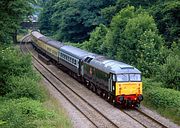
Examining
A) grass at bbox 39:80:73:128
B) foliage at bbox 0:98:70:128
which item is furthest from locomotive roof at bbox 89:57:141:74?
foliage at bbox 0:98:70:128

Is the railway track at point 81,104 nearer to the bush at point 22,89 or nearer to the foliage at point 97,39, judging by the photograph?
the bush at point 22,89

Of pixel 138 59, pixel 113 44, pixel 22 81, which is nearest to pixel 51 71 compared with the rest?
pixel 113 44

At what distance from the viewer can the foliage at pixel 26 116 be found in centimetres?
1820

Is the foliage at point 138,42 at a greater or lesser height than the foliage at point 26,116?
greater

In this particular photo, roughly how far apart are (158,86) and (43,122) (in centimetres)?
→ 1112

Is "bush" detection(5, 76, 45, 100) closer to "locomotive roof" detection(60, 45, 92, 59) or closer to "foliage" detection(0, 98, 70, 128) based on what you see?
"foliage" detection(0, 98, 70, 128)

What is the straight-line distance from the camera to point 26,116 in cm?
2020

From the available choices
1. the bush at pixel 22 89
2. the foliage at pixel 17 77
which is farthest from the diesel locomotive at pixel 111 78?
the bush at pixel 22 89

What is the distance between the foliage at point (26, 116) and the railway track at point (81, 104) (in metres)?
2.49

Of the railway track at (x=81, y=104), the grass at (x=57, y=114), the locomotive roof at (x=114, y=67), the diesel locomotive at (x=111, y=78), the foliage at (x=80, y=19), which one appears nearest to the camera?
the grass at (x=57, y=114)

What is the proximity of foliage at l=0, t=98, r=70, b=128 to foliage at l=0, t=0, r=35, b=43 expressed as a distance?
7.18 meters

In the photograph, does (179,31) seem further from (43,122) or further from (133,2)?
(43,122)

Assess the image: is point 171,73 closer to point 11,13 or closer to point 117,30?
point 11,13

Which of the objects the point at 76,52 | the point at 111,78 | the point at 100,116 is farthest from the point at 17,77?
the point at 76,52
